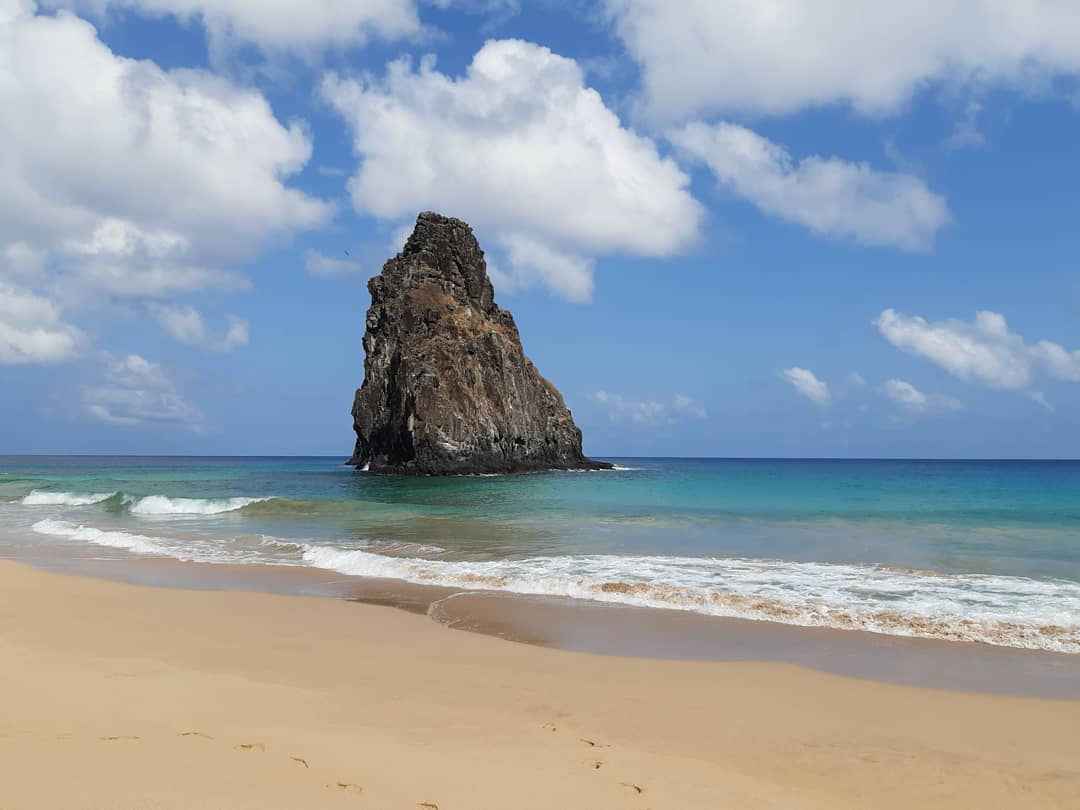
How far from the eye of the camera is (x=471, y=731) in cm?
548

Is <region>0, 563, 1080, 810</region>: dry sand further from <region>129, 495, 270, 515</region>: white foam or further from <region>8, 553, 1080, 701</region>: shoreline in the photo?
<region>129, 495, 270, 515</region>: white foam

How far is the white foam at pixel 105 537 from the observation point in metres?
18.3

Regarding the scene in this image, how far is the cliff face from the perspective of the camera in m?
65.9

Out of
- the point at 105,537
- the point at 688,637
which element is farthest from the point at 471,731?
the point at 105,537

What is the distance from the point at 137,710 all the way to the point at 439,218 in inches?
3114

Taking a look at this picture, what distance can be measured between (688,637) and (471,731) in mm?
4743

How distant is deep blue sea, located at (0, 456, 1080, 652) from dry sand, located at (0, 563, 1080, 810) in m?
3.98

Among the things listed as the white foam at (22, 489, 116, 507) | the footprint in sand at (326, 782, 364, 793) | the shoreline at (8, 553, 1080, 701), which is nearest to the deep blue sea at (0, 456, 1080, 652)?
the white foam at (22, 489, 116, 507)

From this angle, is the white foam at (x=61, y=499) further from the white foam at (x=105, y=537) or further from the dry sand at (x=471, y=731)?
the dry sand at (x=471, y=731)

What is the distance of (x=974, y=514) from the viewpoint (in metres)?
30.0

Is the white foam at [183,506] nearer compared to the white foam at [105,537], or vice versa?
the white foam at [105,537]

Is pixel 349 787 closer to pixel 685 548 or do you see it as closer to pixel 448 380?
pixel 685 548

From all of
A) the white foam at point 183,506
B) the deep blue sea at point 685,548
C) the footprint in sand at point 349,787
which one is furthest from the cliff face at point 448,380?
the footprint in sand at point 349,787

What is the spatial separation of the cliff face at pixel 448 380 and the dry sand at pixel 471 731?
56933 mm
